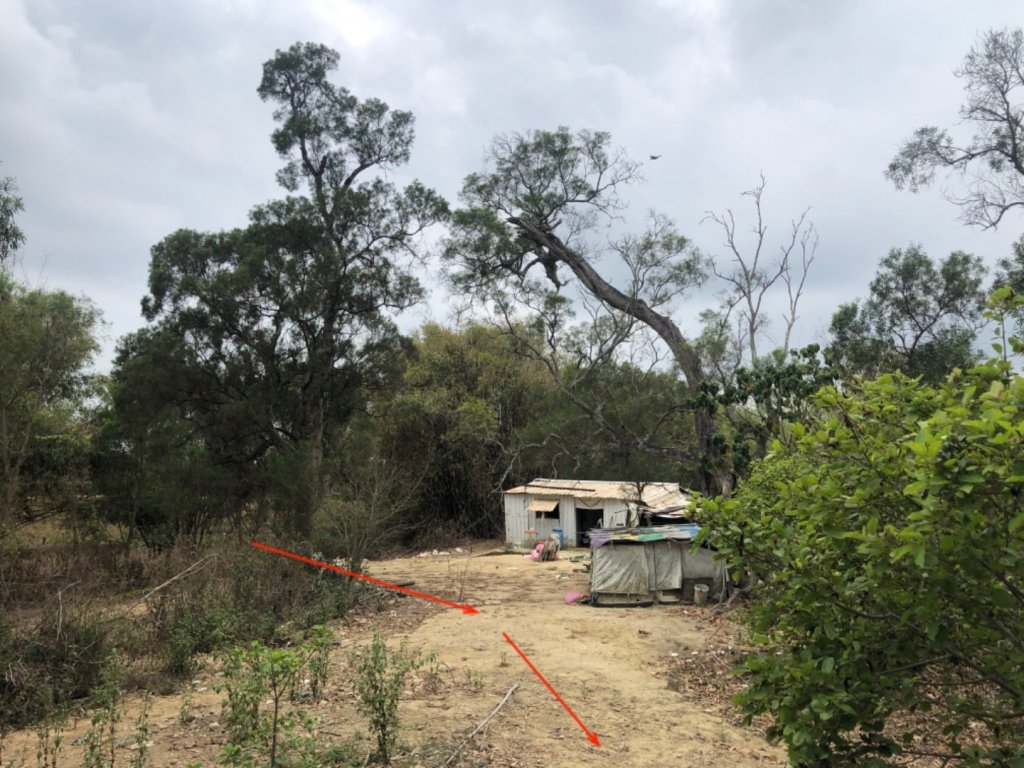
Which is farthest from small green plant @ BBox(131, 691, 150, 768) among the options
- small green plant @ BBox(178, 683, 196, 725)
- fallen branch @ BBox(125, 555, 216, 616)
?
fallen branch @ BBox(125, 555, 216, 616)

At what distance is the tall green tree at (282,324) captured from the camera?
16.4 meters

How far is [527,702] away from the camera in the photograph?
286 inches

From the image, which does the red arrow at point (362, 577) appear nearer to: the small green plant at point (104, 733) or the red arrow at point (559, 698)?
the red arrow at point (559, 698)

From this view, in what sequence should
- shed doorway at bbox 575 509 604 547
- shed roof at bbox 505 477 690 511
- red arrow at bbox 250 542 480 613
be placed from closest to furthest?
red arrow at bbox 250 542 480 613 → shed roof at bbox 505 477 690 511 → shed doorway at bbox 575 509 604 547

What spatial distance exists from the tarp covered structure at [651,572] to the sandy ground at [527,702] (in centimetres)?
90

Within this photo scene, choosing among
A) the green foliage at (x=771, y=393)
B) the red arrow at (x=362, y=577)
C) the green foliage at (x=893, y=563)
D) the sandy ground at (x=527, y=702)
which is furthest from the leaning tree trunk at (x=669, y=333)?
the green foliage at (x=893, y=563)

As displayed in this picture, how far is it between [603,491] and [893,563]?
23482 millimetres

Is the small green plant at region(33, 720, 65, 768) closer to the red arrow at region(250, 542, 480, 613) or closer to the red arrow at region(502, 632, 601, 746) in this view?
the red arrow at region(502, 632, 601, 746)

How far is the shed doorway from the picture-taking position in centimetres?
2562

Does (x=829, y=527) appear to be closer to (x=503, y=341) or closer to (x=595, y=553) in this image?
(x=595, y=553)

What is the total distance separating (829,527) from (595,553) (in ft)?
40.0

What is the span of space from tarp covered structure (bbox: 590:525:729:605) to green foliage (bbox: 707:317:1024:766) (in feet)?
37.0

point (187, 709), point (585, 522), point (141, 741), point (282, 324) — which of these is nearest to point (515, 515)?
point (585, 522)

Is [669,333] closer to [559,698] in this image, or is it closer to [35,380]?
[559,698]
